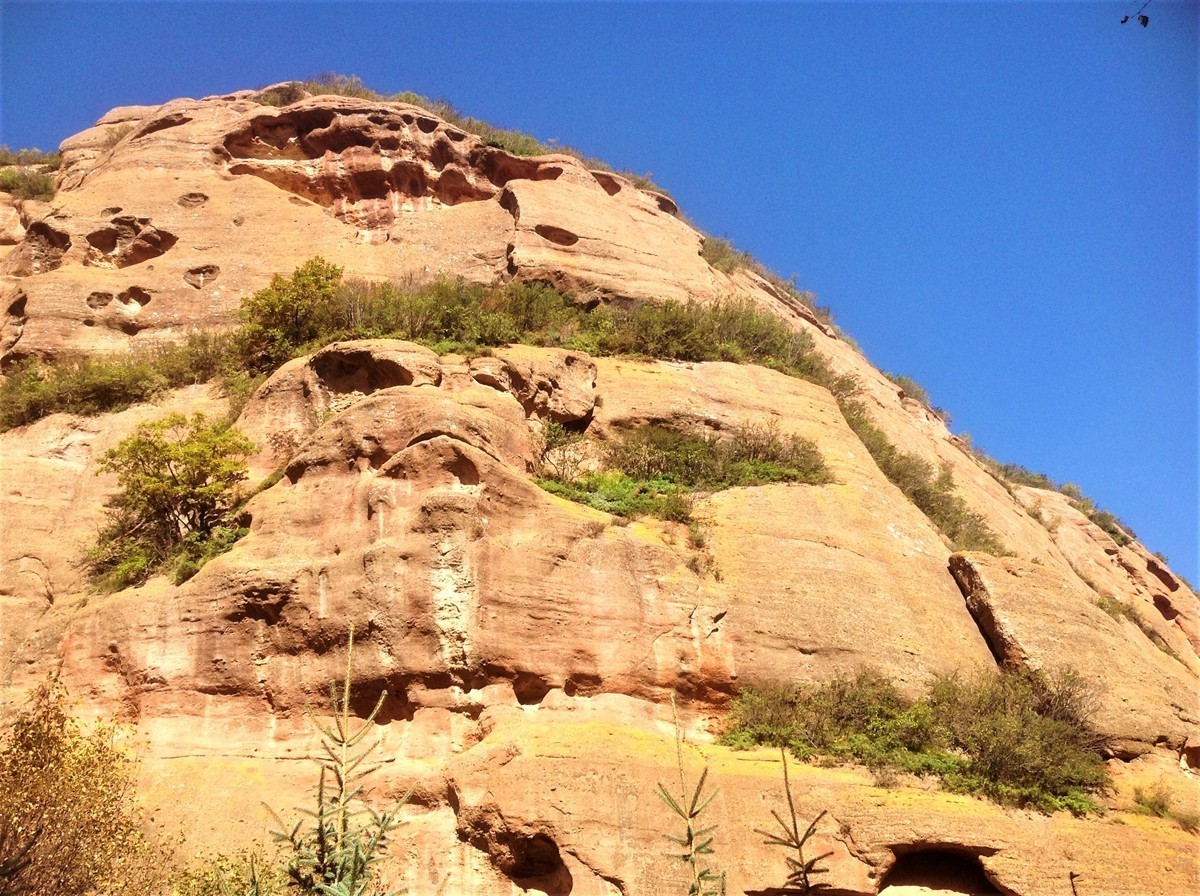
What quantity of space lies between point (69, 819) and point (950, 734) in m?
11.1

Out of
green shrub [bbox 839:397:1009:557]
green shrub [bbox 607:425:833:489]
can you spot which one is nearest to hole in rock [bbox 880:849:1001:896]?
green shrub [bbox 607:425:833:489]

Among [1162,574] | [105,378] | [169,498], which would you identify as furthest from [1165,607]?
[105,378]

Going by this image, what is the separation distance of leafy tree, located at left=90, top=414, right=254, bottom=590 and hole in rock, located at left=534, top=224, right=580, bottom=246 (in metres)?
10.5

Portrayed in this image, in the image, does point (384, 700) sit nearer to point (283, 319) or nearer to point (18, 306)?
point (283, 319)

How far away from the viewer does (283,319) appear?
65.7ft

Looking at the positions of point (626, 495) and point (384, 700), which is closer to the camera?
point (384, 700)

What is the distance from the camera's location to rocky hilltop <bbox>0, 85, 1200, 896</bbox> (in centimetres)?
1154

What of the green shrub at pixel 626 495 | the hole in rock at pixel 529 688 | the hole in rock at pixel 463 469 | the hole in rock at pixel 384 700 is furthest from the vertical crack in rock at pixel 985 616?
the hole in rock at pixel 384 700

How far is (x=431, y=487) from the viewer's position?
45.8 feet

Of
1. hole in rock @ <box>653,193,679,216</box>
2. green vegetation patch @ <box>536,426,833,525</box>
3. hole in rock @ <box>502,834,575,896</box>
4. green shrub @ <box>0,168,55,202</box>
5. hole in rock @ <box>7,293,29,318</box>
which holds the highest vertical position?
hole in rock @ <box>653,193,679,216</box>

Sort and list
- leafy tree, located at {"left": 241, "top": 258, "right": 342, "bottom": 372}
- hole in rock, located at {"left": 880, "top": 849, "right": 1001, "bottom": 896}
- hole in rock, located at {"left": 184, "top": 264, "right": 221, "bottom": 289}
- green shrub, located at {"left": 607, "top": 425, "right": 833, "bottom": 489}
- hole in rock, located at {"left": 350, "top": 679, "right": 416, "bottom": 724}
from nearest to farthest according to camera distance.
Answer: hole in rock, located at {"left": 880, "top": 849, "right": 1001, "bottom": 896}, hole in rock, located at {"left": 350, "top": 679, "right": 416, "bottom": 724}, green shrub, located at {"left": 607, "top": 425, "right": 833, "bottom": 489}, leafy tree, located at {"left": 241, "top": 258, "right": 342, "bottom": 372}, hole in rock, located at {"left": 184, "top": 264, "right": 221, "bottom": 289}

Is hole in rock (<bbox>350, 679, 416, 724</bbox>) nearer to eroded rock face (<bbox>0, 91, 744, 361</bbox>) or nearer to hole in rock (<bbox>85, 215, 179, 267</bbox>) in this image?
eroded rock face (<bbox>0, 91, 744, 361</bbox>)

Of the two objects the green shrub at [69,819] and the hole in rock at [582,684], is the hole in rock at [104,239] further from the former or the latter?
the hole in rock at [582,684]

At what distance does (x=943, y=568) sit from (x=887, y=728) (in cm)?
473
